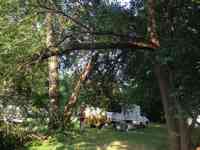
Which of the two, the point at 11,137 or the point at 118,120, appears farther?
the point at 118,120

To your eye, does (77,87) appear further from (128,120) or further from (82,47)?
(128,120)

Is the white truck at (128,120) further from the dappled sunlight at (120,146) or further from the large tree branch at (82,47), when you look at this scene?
the large tree branch at (82,47)

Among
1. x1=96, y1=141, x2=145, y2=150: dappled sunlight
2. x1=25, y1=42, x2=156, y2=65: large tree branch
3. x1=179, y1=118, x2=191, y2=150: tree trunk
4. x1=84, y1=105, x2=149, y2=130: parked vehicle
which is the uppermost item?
x1=25, y1=42, x2=156, y2=65: large tree branch

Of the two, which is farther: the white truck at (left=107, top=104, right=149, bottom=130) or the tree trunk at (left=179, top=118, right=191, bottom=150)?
the white truck at (left=107, top=104, right=149, bottom=130)

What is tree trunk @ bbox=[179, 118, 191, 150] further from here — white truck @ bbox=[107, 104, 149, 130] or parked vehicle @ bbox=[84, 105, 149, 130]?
white truck @ bbox=[107, 104, 149, 130]

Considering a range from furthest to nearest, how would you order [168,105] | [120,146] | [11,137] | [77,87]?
[120,146], [11,137], [77,87], [168,105]

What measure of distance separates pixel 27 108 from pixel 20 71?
1.67 metres

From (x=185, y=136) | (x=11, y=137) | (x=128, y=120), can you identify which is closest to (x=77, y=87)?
(x=185, y=136)

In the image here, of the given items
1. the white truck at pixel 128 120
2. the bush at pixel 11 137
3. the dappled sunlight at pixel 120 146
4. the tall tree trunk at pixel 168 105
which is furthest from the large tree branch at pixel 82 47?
the white truck at pixel 128 120

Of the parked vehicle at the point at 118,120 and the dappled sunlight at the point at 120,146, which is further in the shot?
the parked vehicle at the point at 118,120

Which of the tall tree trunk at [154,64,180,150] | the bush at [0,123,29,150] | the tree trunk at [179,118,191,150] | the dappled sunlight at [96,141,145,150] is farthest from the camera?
the dappled sunlight at [96,141,145,150]

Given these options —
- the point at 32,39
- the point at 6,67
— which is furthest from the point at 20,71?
the point at 32,39

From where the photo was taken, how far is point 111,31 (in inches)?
381

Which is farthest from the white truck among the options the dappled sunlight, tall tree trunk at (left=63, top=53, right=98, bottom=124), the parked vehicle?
tall tree trunk at (left=63, top=53, right=98, bottom=124)
